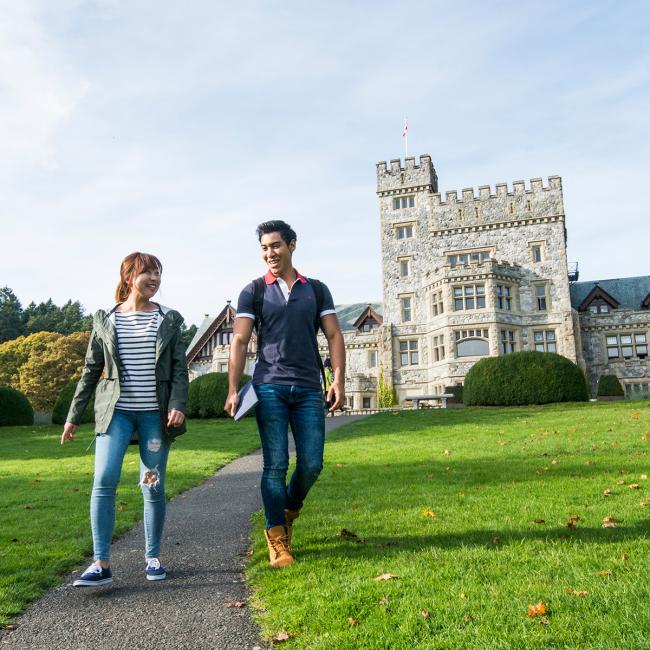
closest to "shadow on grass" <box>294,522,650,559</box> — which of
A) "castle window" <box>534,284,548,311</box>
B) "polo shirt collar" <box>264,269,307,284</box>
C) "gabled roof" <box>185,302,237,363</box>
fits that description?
"polo shirt collar" <box>264,269,307,284</box>

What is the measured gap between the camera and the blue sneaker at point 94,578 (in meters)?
4.04

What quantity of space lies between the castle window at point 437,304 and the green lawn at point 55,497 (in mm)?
16553

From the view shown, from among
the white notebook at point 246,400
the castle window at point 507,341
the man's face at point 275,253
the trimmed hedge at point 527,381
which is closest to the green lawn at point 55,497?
the white notebook at point 246,400

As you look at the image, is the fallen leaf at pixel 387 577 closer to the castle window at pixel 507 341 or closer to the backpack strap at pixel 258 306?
the backpack strap at pixel 258 306

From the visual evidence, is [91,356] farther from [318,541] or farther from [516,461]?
[516,461]

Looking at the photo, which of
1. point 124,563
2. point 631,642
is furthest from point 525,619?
point 124,563

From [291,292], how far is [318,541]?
2032 millimetres

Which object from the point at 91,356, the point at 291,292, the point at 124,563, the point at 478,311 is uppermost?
the point at 478,311

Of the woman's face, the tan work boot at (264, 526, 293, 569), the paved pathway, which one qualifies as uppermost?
the woman's face

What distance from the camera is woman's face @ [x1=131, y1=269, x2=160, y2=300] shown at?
453 cm

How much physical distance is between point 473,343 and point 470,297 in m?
2.37

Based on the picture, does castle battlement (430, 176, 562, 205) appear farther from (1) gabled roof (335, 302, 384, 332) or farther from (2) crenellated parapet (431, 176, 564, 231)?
(1) gabled roof (335, 302, 384, 332)

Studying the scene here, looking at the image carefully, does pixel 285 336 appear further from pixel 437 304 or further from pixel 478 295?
pixel 437 304

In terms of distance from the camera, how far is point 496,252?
112 feet
